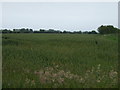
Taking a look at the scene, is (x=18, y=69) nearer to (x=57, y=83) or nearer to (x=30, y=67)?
(x=30, y=67)

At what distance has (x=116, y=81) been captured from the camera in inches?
201

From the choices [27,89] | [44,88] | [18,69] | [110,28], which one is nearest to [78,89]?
[44,88]

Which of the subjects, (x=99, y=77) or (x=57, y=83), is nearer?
(x=57, y=83)

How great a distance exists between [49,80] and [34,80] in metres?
0.36

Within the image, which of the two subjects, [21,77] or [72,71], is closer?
[21,77]

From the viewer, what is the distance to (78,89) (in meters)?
4.51

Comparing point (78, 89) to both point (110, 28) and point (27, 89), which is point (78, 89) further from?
point (110, 28)

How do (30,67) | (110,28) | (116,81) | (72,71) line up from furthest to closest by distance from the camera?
(110,28)
(30,67)
(72,71)
(116,81)

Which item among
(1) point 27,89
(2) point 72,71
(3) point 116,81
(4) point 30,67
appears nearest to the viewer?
(1) point 27,89

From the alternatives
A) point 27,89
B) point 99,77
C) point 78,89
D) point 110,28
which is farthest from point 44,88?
point 110,28

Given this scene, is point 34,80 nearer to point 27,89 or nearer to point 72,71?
point 27,89

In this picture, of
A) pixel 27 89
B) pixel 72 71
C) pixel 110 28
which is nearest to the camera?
pixel 27 89

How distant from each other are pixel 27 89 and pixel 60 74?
4.04 ft

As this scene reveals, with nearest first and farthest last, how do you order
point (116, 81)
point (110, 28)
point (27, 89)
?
point (27, 89)
point (116, 81)
point (110, 28)
